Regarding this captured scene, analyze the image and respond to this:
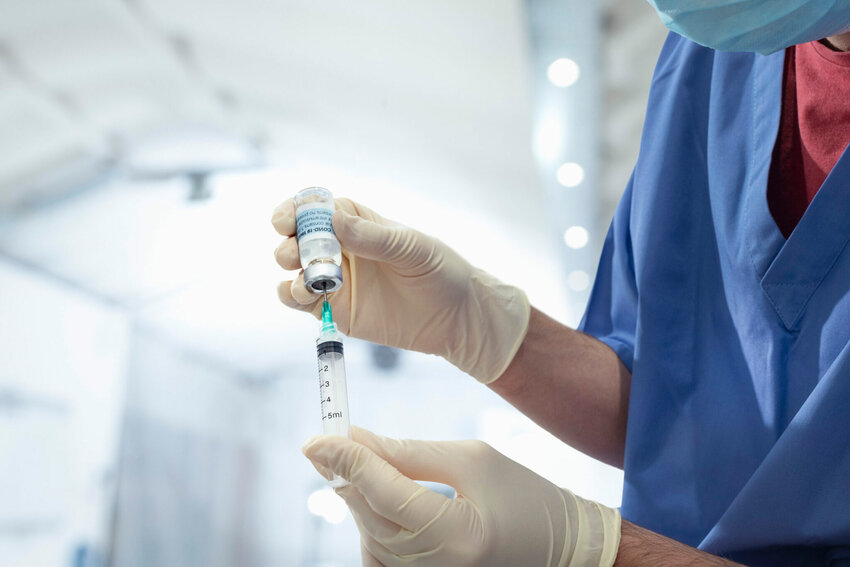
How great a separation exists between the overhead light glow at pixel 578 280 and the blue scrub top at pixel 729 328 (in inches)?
102

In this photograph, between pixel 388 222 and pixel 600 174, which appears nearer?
pixel 388 222

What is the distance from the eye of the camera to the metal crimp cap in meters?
0.61

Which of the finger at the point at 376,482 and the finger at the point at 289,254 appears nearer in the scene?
the finger at the point at 376,482

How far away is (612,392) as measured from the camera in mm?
790

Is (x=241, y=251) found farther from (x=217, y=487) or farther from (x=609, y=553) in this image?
(x=609, y=553)

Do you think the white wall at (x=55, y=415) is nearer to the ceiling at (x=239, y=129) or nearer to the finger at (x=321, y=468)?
the ceiling at (x=239, y=129)

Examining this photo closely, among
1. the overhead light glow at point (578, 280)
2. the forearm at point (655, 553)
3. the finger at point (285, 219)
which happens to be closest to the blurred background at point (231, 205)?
the overhead light glow at point (578, 280)

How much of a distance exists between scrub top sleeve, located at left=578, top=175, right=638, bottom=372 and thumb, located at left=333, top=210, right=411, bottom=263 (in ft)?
0.99

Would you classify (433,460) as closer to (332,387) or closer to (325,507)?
(332,387)

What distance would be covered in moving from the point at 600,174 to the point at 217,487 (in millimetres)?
2025

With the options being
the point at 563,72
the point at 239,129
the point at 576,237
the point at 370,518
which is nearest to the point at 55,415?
the point at 239,129

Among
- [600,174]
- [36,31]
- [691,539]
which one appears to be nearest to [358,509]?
[691,539]

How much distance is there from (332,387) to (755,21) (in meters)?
0.51

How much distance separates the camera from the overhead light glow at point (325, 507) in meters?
2.71
